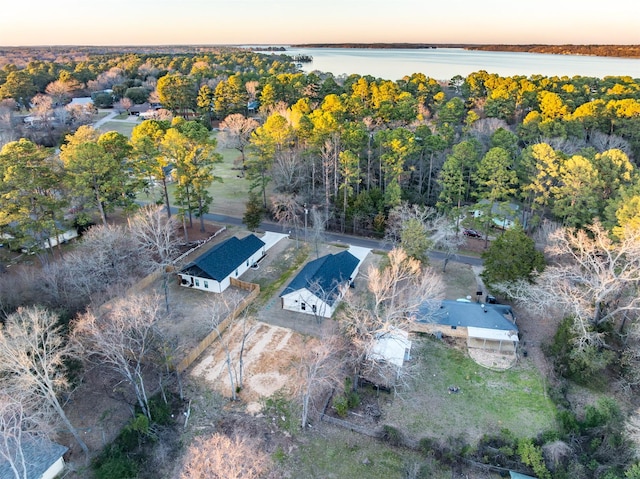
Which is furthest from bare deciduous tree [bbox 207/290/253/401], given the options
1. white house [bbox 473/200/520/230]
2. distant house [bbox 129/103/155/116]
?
distant house [bbox 129/103/155/116]

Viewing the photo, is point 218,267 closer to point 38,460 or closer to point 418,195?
point 38,460

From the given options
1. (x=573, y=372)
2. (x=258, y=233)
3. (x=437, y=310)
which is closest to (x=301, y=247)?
(x=258, y=233)

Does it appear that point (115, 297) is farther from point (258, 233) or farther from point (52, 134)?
point (52, 134)

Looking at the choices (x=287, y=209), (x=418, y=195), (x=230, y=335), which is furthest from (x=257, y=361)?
(x=418, y=195)

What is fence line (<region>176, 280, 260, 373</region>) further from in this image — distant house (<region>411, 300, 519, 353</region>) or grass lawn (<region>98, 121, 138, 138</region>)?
grass lawn (<region>98, 121, 138, 138</region>)

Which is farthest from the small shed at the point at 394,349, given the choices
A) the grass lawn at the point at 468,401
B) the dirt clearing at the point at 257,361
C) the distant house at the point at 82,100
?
the distant house at the point at 82,100
